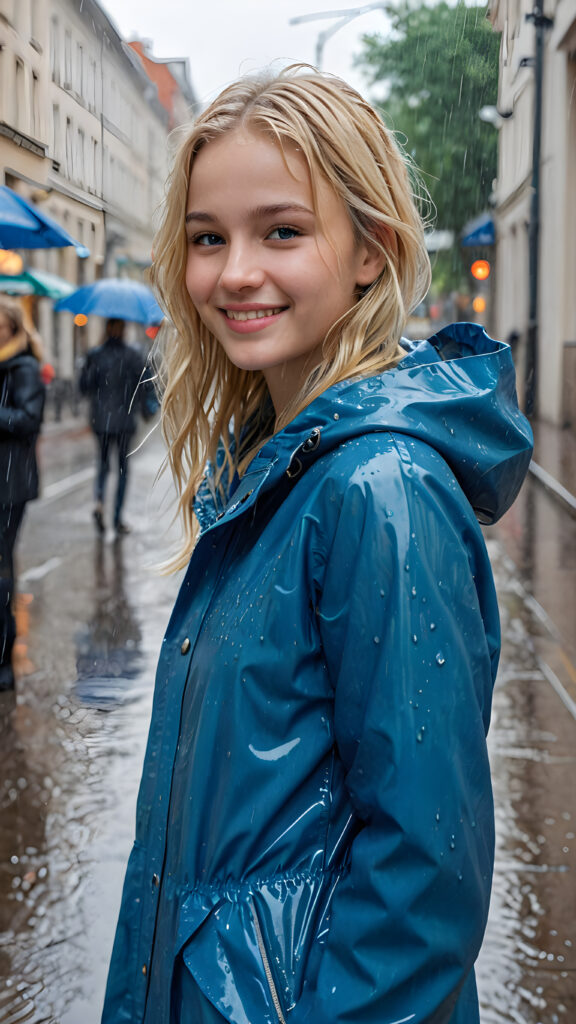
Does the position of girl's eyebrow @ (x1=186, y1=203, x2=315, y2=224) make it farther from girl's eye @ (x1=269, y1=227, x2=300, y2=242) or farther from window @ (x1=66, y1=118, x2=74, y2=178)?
window @ (x1=66, y1=118, x2=74, y2=178)

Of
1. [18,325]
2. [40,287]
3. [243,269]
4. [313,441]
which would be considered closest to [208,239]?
[243,269]

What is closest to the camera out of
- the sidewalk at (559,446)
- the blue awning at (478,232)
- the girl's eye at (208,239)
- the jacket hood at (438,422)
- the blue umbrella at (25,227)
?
the jacket hood at (438,422)

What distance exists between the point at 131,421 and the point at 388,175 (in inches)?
340

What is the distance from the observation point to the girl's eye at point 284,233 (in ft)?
4.61

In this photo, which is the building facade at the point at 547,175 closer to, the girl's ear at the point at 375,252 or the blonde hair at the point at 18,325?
the girl's ear at the point at 375,252

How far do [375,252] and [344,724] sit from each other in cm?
66

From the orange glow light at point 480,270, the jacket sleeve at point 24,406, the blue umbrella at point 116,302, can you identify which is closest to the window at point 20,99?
the jacket sleeve at point 24,406

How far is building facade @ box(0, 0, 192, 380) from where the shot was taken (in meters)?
2.37

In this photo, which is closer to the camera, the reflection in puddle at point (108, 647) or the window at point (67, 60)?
the window at point (67, 60)

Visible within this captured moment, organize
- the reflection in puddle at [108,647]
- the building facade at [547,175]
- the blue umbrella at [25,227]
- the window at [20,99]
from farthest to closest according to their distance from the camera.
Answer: the reflection in puddle at [108,647] < the building facade at [547,175] < the blue umbrella at [25,227] < the window at [20,99]

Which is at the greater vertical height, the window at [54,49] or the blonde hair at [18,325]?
the window at [54,49]

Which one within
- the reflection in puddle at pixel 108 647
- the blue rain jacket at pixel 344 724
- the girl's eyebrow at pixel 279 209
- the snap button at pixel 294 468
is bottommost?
the reflection in puddle at pixel 108 647

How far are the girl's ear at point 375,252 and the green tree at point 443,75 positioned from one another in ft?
2.02

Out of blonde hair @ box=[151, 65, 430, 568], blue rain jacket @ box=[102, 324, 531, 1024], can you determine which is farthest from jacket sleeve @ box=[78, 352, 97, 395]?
blue rain jacket @ box=[102, 324, 531, 1024]
